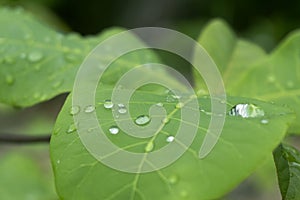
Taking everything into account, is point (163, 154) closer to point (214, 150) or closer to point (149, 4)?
point (214, 150)

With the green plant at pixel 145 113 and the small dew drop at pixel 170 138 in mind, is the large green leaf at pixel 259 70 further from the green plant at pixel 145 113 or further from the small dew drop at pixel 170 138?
the small dew drop at pixel 170 138

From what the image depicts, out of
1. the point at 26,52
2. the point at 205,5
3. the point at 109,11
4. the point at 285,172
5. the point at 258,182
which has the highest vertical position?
the point at 285,172

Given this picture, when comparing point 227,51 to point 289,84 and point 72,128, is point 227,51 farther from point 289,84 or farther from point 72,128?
point 72,128

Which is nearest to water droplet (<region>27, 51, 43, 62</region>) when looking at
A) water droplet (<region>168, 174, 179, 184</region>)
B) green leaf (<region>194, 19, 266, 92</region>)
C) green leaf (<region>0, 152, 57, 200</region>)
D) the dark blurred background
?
green leaf (<region>194, 19, 266, 92</region>)

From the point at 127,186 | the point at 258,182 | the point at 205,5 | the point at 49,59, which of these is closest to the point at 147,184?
the point at 127,186

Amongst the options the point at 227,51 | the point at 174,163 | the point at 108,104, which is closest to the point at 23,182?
the point at 227,51

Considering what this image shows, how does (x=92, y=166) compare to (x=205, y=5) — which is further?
(x=205, y=5)

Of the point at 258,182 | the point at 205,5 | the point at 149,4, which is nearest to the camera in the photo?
the point at 258,182
